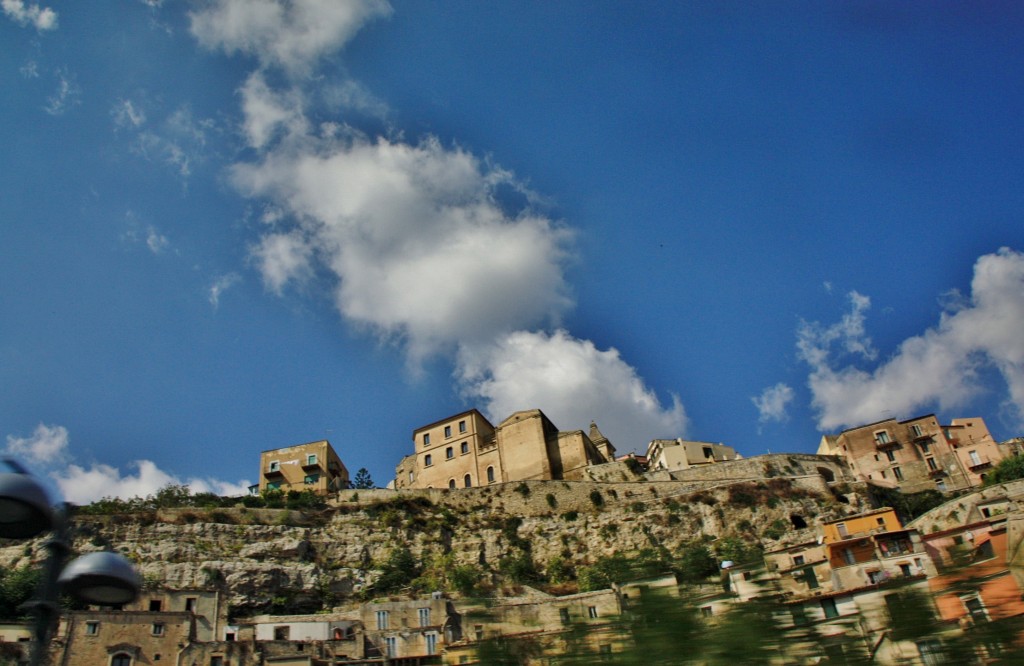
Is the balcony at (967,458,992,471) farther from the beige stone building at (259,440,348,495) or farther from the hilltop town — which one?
the beige stone building at (259,440,348,495)

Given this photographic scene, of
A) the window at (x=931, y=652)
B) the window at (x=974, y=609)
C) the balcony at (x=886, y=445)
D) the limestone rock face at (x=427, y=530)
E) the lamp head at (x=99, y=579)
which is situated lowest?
the window at (x=931, y=652)

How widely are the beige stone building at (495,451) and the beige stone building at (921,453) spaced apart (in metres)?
22.4

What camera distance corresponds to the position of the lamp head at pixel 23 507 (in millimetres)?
5344

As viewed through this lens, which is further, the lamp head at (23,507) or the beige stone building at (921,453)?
the beige stone building at (921,453)

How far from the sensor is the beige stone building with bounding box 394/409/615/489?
57.2 metres

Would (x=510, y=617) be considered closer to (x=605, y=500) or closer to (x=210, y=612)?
(x=210, y=612)

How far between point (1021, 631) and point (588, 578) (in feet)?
124

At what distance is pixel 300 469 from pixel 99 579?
51.6m

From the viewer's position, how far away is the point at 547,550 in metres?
49.3

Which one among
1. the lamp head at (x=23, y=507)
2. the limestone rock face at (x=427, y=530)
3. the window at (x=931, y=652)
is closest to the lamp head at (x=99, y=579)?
the lamp head at (x=23, y=507)

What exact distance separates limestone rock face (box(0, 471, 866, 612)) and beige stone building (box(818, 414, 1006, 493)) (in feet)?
34.0

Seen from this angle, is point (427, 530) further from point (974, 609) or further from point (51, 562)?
point (974, 609)

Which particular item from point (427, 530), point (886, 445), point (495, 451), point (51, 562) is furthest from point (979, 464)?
point (51, 562)

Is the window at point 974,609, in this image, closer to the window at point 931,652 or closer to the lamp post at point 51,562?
the window at point 931,652
